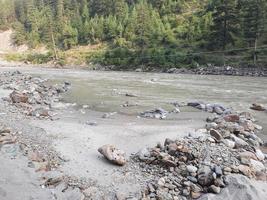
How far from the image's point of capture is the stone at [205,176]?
857cm

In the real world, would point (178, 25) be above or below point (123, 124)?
above

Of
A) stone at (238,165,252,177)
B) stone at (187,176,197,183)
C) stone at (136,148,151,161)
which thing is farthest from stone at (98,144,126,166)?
stone at (238,165,252,177)

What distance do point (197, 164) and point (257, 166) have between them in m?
1.77

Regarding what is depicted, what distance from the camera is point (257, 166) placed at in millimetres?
9695

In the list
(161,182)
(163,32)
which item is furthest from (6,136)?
(163,32)

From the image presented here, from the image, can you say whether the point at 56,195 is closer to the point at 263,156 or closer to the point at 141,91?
the point at 263,156

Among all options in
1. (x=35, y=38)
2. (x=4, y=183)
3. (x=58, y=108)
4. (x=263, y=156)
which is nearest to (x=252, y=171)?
(x=263, y=156)

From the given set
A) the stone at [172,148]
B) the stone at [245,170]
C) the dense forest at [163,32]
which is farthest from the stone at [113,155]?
the dense forest at [163,32]

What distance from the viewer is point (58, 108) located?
19516 mm

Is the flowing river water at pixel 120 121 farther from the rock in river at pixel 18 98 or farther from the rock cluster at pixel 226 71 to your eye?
the rock cluster at pixel 226 71

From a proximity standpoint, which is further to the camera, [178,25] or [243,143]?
[178,25]

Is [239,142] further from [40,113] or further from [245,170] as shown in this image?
[40,113]

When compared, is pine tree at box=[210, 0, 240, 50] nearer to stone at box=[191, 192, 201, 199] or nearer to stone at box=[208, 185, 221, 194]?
stone at box=[208, 185, 221, 194]

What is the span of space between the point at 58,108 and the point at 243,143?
1122 cm
